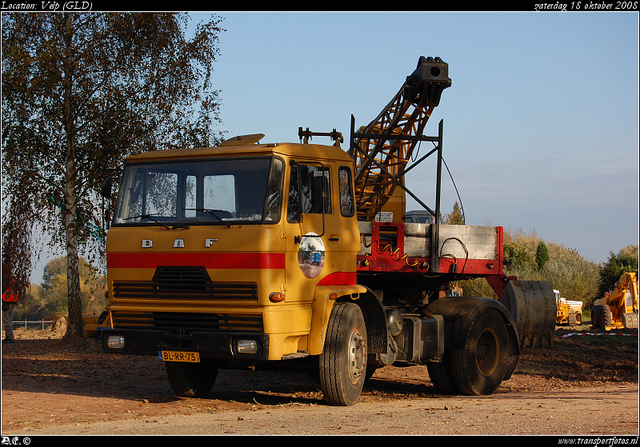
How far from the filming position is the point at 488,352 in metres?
11.6

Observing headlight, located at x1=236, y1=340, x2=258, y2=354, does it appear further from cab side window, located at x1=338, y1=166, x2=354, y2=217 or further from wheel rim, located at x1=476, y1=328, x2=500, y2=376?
wheel rim, located at x1=476, y1=328, x2=500, y2=376

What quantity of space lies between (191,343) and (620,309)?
23924 millimetres

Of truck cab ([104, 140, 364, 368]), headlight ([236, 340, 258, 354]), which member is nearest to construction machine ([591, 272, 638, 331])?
truck cab ([104, 140, 364, 368])

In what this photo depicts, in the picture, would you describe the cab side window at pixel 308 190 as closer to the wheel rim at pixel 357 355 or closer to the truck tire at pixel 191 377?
the wheel rim at pixel 357 355

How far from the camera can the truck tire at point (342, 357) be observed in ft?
28.7

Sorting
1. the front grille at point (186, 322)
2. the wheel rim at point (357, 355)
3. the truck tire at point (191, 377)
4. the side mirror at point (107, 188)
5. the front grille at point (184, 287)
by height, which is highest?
the side mirror at point (107, 188)

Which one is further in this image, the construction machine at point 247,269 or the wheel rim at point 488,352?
the wheel rim at point 488,352

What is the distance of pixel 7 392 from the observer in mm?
10227

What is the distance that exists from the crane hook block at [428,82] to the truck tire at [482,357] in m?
4.56

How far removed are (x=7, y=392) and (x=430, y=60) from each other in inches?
359

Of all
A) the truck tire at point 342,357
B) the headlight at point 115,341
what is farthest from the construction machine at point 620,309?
the headlight at point 115,341

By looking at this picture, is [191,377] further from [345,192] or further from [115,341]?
[345,192]

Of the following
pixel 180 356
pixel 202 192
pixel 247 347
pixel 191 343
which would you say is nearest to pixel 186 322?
pixel 191 343

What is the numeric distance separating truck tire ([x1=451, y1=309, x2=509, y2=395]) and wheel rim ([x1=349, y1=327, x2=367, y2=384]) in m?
2.32
